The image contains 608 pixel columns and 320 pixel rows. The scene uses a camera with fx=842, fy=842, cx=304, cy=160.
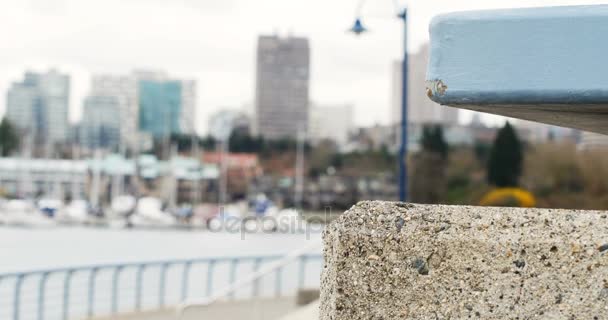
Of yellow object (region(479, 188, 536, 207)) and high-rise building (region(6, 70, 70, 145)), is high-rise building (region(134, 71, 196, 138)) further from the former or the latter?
yellow object (region(479, 188, 536, 207))

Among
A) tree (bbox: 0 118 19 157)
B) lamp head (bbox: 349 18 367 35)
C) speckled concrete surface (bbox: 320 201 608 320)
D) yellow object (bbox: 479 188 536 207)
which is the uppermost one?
lamp head (bbox: 349 18 367 35)

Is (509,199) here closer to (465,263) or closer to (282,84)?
(465,263)

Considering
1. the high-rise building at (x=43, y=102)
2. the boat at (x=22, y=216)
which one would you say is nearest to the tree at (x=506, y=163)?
the boat at (x=22, y=216)

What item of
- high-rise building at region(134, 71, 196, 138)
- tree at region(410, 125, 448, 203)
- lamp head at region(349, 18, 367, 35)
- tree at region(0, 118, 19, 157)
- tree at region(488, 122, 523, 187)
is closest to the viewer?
lamp head at region(349, 18, 367, 35)

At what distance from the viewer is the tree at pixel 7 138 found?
121 m

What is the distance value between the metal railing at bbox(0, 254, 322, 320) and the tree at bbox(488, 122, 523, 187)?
86.2 ft

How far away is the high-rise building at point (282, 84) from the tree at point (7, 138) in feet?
119

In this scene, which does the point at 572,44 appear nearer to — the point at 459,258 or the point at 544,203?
the point at 459,258

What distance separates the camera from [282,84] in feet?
452

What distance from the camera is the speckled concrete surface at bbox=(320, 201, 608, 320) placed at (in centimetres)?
172

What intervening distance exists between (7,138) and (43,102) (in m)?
49.6

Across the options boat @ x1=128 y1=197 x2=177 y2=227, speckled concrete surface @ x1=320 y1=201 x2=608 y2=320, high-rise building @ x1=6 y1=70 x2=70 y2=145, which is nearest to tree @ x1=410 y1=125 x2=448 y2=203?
boat @ x1=128 y1=197 x2=177 y2=227

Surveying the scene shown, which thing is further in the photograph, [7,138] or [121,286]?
[7,138]

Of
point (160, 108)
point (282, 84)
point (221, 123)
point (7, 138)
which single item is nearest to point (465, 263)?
point (221, 123)
